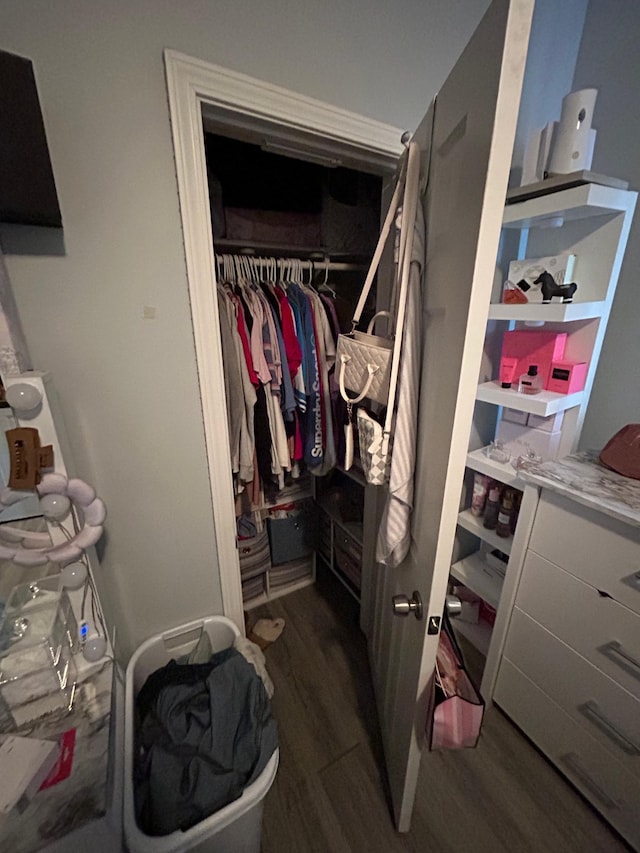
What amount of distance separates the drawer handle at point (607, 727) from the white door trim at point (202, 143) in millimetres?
1233

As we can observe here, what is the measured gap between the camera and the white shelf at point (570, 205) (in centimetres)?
95

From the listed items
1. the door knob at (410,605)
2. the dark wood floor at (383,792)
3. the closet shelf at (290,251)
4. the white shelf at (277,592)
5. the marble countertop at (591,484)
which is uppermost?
the closet shelf at (290,251)

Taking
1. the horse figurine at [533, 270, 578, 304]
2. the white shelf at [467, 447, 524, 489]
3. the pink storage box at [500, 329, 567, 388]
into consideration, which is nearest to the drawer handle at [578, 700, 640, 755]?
the white shelf at [467, 447, 524, 489]

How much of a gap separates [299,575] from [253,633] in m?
0.38

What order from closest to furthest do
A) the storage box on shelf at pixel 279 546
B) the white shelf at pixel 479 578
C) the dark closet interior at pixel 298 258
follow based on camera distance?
the dark closet interior at pixel 298 258 → the white shelf at pixel 479 578 → the storage box on shelf at pixel 279 546

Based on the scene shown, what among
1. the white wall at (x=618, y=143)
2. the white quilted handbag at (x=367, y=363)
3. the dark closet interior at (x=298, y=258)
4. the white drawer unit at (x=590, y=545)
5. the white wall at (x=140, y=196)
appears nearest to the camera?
the white wall at (x=140, y=196)

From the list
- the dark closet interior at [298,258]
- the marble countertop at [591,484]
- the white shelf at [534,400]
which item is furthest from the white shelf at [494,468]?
the dark closet interior at [298,258]

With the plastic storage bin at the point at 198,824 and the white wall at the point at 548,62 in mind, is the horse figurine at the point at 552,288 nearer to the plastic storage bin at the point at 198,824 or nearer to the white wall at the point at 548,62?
the white wall at the point at 548,62

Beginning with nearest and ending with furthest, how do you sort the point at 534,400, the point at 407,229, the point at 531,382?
the point at 407,229 → the point at 534,400 → the point at 531,382

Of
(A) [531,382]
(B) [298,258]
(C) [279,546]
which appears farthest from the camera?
(C) [279,546]

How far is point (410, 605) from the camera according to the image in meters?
0.76

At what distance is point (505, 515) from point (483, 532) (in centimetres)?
12

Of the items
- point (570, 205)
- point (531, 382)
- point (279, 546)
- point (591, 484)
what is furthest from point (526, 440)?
point (279, 546)

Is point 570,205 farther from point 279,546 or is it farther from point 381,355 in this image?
point 279,546
